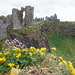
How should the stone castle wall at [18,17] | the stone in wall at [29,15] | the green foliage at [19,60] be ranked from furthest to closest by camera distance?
the stone in wall at [29,15]
the stone castle wall at [18,17]
the green foliage at [19,60]

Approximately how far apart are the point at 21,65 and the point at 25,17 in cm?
2117

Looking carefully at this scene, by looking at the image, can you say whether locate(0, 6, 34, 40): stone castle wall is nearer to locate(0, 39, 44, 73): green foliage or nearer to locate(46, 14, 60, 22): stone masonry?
locate(0, 39, 44, 73): green foliage

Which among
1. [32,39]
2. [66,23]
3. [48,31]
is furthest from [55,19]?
[32,39]

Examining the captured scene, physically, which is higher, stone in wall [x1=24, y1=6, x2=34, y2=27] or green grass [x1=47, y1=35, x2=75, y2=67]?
stone in wall [x1=24, y1=6, x2=34, y2=27]

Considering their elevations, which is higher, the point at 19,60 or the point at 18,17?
the point at 18,17

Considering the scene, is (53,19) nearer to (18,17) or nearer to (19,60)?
(18,17)

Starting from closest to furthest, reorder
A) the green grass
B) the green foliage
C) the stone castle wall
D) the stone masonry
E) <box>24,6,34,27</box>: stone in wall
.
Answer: the green foliage → the stone castle wall → <box>24,6,34,27</box>: stone in wall → the green grass → the stone masonry


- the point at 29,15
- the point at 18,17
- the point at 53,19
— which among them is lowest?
the point at 18,17

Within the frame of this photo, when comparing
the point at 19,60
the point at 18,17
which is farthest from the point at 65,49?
the point at 19,60

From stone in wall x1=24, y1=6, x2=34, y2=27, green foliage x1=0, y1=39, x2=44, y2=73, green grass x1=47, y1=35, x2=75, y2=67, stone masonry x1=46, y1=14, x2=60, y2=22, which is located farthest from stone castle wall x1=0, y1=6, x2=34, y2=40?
stone masonry x1=46, y1=14, x2=60, y2=22

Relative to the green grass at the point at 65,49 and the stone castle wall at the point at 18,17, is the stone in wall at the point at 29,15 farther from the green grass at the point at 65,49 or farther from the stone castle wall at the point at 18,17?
the green grass at the point at 65,49

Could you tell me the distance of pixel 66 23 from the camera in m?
47.7

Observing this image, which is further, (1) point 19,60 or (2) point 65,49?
(2) point 65,49

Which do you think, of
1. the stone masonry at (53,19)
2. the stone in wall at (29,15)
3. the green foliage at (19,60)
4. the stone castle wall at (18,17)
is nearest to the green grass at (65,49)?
the stone masonry at (53,19)
